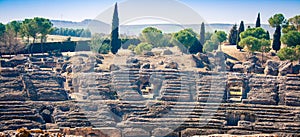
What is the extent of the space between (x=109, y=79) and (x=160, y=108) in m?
7.51

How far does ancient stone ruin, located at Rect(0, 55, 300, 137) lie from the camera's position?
3256cm

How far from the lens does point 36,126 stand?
1259 inches

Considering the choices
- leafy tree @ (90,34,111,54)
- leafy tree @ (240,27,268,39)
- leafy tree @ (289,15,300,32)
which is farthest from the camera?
leafy tree @ (289,15,300,32)

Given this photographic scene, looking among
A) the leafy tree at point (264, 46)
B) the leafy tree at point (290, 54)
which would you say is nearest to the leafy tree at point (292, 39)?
the leafy tree at point (264, 46)

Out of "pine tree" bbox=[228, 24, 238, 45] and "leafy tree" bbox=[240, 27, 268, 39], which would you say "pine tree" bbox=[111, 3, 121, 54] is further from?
"pine tree" bbox=[228, 24, 238, 45]

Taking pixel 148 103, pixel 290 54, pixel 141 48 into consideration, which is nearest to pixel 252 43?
pixel 290 54

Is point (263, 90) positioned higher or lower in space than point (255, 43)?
lower

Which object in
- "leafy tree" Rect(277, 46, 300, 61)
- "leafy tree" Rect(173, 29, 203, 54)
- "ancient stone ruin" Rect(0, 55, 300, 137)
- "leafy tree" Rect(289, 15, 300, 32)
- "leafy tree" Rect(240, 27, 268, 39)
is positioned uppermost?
"leafy tree" Rect(289, 15, 300, 32)

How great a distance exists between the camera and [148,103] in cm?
3675

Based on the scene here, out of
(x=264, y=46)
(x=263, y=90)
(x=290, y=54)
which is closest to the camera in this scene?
(x=263, y=90)

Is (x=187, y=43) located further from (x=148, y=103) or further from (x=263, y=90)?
(x=148, y=103)

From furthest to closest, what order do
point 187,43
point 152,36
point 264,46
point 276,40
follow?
point 152,36, point 187,43, point 276,40, point 264,46

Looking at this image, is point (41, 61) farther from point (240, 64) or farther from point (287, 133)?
point (287, 133)

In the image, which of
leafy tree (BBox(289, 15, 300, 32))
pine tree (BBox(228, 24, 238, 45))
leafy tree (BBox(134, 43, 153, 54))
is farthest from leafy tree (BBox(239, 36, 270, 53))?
pine tree (BBox(228, 24, 238, 45))
